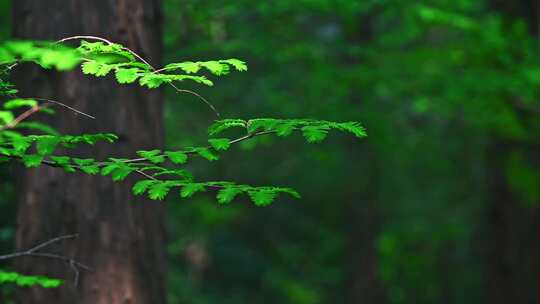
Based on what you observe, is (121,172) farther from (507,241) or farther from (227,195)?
(507,241)

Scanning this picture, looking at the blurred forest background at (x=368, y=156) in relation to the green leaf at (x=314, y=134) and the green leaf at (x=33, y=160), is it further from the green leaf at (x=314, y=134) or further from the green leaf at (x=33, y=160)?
the green leaf at (x=314, y=134)

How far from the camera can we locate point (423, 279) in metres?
16.4

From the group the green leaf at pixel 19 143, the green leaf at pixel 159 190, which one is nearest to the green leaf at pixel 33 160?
the green leaf at pixel 19 143

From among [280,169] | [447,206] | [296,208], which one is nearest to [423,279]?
[447,206]

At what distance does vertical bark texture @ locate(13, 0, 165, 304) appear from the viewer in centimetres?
376

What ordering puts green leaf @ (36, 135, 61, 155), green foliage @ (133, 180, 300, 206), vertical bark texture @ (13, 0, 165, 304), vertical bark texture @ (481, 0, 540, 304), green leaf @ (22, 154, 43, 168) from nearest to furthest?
green leaf @ (36, 135, 61, 155), green leaf @ (22, 154, 43, 168), green foliage @ (133, 180, 300, 206), vertical bark texture @ (13, 0, 165, 304), vertical bark texture @ (481, 0, 540, 304)

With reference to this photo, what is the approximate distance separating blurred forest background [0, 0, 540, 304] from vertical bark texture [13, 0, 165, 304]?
682 mm

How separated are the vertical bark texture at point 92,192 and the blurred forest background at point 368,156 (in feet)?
2.24

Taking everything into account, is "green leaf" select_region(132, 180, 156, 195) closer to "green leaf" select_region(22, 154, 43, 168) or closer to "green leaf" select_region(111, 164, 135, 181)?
"green leaf" select_region(111, 164, 135, 181)

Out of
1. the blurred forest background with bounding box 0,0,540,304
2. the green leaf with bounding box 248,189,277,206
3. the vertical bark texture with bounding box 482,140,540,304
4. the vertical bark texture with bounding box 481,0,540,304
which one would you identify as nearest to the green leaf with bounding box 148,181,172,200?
the green leaf with bounding box 248,189,277,206

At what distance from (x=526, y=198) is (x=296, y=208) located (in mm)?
8151

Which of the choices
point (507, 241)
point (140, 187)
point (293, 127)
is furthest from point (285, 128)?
point (507, 241)

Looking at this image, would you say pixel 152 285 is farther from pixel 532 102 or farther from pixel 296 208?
pixel 296 208

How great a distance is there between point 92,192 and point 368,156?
29.7ft
